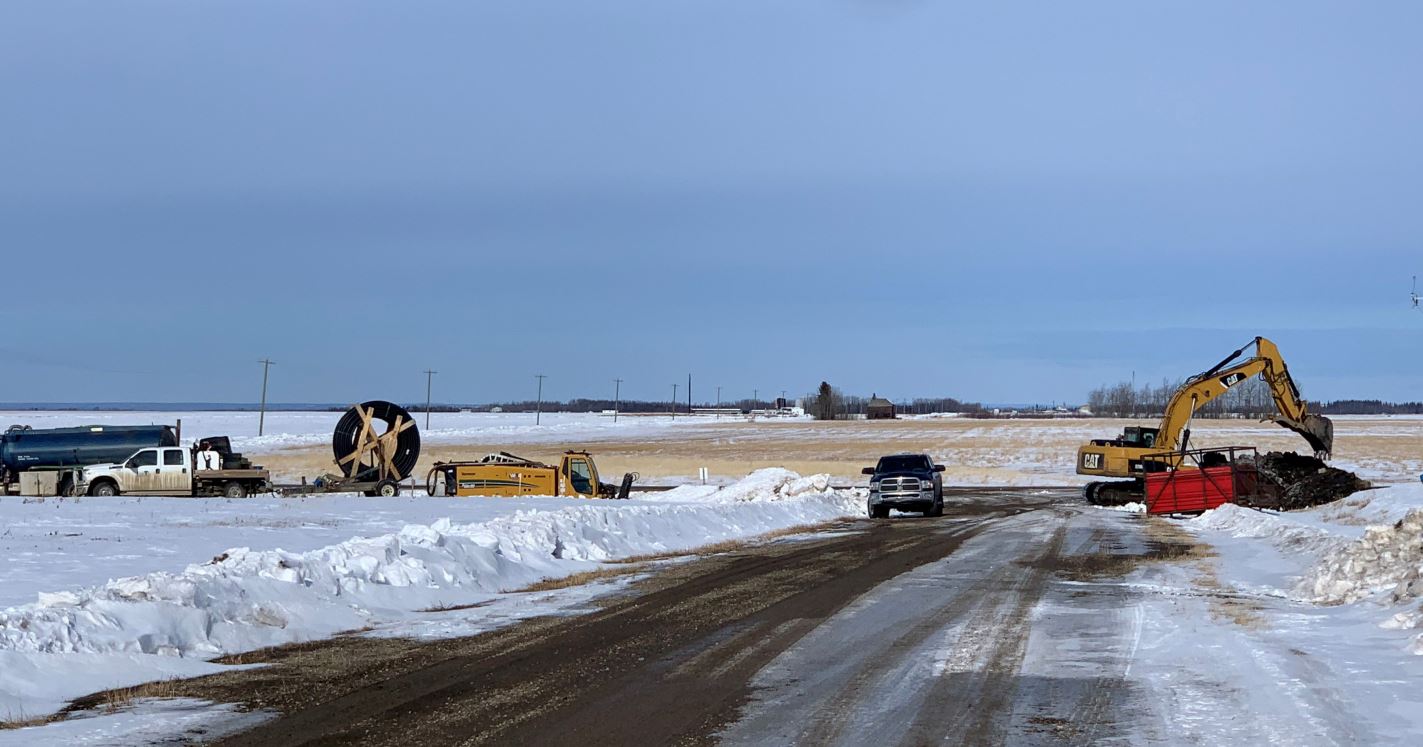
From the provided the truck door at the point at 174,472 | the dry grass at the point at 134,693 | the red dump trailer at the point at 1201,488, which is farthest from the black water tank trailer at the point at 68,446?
the dry grass at the point at 134,693

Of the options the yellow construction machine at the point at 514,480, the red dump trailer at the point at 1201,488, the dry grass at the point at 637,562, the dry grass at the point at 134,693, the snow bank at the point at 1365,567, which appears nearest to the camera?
the dry grass at the point at 134,693

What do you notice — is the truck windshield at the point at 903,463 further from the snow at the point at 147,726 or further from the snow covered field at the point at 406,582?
the snow at the point at 147,726

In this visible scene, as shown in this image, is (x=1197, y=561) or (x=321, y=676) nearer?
(x=321, y=676)

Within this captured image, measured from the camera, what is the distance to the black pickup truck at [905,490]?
3744 centimetres

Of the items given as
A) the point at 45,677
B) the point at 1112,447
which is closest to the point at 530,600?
the point at 45,677

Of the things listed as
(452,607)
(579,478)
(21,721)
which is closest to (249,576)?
(452,607)

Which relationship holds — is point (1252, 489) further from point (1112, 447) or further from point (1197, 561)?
point (1197, 561)

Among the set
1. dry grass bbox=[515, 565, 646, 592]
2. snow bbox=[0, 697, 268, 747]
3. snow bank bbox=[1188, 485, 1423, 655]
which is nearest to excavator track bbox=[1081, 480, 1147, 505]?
snow bank bbox=[1188, 485, 1423, 655]

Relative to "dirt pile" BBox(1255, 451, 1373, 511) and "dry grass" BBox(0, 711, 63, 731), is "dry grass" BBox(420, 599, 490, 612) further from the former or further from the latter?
"dirt pile" BBox(1255, 451, 1373, 511)

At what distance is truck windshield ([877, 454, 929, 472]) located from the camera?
3831cm

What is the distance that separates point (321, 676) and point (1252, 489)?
106 ft

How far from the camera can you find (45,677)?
10188 millimetres

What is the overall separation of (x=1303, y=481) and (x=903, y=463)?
41.0 ft

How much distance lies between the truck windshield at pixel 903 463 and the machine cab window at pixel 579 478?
9553 millimetres
